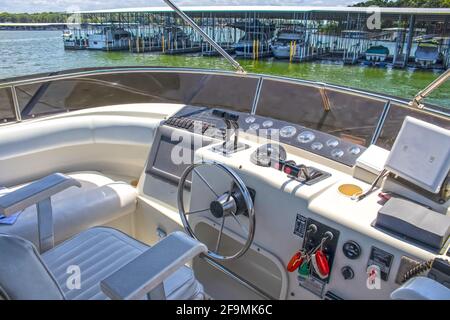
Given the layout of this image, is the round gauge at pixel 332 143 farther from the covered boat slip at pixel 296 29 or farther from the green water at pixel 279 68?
the covered boat slip at pixel 296 29

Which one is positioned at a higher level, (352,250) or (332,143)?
(332,143)

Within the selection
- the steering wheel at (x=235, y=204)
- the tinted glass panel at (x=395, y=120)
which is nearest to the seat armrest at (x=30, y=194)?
the steering wheel at (x=235, y=204)

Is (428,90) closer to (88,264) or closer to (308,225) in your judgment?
(308,225)

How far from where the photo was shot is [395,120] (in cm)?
184

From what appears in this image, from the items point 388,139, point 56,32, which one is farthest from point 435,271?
point 56,32

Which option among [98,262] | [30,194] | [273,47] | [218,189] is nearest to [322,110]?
[218,189]

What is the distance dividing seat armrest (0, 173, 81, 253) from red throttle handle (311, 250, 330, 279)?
3.46 feet

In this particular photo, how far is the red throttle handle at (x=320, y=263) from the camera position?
4.09 ft

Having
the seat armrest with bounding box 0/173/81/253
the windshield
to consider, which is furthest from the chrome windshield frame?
the windshield

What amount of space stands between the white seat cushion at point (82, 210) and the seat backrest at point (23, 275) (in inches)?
33.7

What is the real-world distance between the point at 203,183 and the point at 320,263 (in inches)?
26.7

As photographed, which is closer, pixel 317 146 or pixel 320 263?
pixel 320 263

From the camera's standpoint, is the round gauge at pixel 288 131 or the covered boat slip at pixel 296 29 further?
the covered boat slip at pixel 296 29

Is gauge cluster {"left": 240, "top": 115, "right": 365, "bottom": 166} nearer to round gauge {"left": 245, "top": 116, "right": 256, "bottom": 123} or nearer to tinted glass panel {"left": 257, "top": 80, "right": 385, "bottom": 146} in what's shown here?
round gauge {"left": 245, "top": 116, "right": 256, "bottom": 123}
